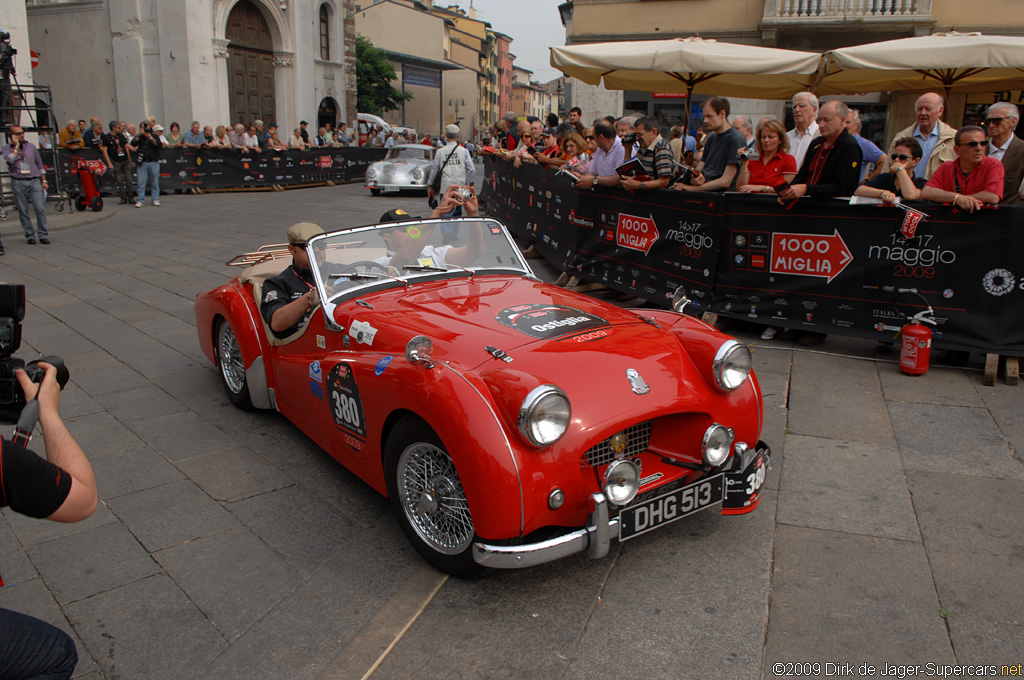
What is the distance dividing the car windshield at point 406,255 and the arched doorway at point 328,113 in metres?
31.6

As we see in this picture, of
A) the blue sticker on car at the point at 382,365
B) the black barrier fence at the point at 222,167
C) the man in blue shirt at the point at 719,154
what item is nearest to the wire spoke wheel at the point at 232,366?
the blue sticker on car at the point at 382,365

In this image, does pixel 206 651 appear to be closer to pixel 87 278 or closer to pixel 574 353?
pixel 574 353

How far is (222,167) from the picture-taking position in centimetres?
2180

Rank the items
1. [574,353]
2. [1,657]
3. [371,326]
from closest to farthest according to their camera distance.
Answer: [1,657]
[574,353]
[371,326]

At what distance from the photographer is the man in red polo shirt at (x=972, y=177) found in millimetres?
5586

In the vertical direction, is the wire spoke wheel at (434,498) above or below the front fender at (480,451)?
below

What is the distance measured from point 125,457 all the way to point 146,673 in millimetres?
2151

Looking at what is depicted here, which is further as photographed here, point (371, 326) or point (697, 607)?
point (371, 326)

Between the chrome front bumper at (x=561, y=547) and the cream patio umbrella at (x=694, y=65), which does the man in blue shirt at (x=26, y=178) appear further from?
the chrome front bumper at (x=561, y=547)

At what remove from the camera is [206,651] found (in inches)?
111

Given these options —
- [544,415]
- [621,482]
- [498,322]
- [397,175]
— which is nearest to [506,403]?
[544,415]

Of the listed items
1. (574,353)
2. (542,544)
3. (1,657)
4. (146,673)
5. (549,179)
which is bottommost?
(146,673)

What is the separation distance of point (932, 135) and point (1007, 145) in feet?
2.59

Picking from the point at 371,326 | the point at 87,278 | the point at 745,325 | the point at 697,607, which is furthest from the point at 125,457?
the point at 87,278
